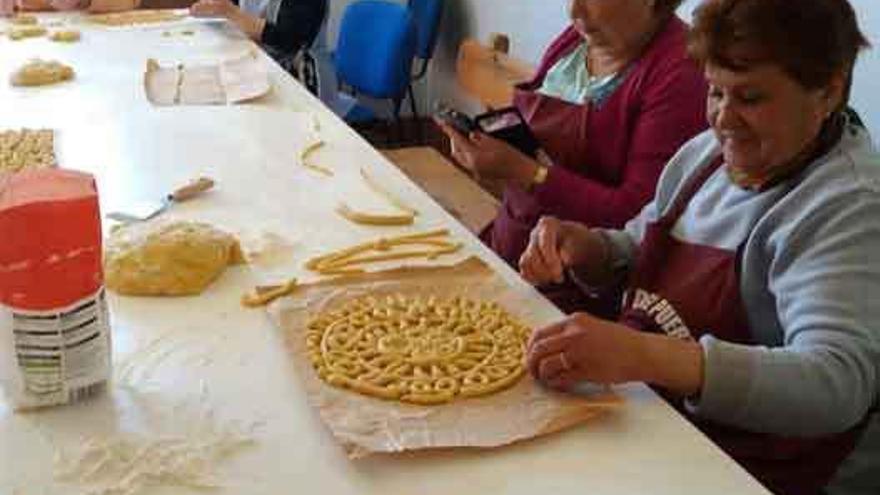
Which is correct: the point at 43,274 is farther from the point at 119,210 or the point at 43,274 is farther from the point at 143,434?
the point at 119,210

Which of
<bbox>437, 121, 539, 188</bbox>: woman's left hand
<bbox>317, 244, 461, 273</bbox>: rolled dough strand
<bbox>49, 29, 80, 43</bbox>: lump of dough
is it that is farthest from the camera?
<bbox>49, 29, 80, 43</bbox>: lump of dough

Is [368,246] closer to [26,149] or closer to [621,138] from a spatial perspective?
[621,138]

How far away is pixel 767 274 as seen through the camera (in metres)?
1.13

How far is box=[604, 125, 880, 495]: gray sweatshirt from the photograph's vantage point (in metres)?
0.97

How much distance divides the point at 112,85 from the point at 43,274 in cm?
140

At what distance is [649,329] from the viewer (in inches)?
49.8

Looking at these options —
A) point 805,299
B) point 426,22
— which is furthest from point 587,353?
point 426,22

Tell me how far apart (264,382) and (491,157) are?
62 centimetres

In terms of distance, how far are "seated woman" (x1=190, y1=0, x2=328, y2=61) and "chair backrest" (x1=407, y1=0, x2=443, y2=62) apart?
574 millimetres

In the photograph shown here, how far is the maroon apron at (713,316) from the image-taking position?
3.71ft

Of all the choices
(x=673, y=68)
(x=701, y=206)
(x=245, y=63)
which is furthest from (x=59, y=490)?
(x=245, y=63)

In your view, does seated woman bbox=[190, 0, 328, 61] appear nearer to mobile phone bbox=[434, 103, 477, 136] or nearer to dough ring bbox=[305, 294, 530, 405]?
mobile phone bbox=[434, 103, 477, 136]

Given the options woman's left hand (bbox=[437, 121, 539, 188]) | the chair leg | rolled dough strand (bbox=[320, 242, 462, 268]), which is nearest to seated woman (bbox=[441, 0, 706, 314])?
woman's left hand (bbox=[437, 121, 539, 188])

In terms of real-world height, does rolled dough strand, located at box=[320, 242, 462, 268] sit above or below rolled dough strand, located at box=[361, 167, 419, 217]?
above
